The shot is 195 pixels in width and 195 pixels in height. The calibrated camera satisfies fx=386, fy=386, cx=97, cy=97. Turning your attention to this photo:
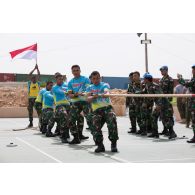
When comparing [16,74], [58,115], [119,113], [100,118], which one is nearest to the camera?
[100,118]

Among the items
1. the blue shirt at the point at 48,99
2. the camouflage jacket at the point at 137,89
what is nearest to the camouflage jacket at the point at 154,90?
the camouflage jacket at the point at 137,89

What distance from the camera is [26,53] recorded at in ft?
57.2

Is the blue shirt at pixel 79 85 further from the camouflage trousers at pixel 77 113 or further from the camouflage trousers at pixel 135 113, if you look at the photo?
the camouflage trousers at pixel 135 113

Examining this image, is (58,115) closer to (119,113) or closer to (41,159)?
(41,159)

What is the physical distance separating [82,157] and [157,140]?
127 inches

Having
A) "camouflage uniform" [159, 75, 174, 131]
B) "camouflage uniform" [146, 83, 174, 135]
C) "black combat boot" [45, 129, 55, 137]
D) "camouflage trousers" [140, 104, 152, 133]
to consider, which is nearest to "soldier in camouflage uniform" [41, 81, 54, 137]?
"black combat boot" [45, 129, 55, 137]

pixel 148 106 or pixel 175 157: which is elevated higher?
pixel 148 106

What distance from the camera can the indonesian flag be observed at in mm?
17297

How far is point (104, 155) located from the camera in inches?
277

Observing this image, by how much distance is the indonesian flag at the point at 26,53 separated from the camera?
56.7 ft

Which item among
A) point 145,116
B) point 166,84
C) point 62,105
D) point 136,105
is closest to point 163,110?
point 166,84

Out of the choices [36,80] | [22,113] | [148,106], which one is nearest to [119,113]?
[22,113]

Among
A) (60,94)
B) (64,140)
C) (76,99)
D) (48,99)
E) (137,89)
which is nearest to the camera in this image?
(76,99)

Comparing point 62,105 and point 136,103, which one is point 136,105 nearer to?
point 136,103
